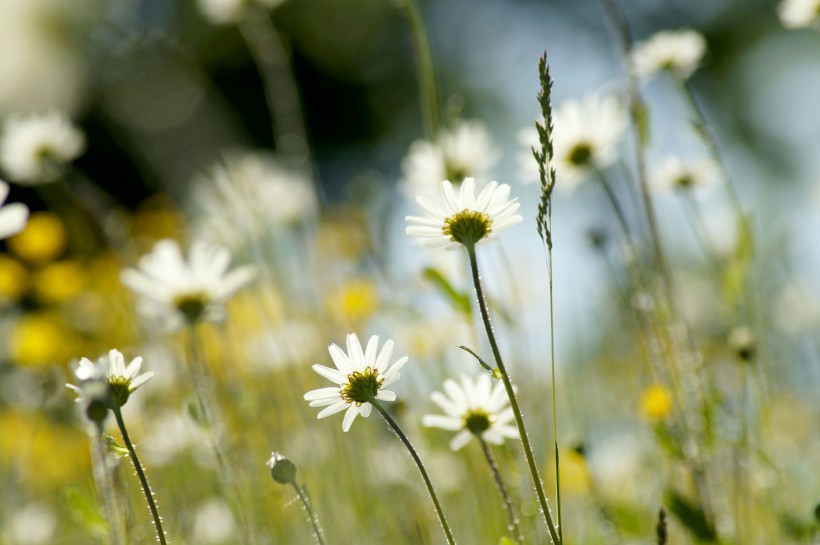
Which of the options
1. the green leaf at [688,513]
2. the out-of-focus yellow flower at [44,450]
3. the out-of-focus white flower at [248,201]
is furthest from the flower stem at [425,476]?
the out-of-focus yellow flower at [44,450]

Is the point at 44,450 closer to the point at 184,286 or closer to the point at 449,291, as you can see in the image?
the point at 184,286

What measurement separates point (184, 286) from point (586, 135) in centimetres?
83

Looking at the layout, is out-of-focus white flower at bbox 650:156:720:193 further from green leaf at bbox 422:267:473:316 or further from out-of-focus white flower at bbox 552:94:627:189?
green leaf at bbox 422:267:473:316

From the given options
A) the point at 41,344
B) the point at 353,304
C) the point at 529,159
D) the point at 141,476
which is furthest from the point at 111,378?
the point at 41,344

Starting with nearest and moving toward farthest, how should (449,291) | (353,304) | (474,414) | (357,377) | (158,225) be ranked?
(357,377)
(474,414)
(449,291)
(353,304)
(158,225)

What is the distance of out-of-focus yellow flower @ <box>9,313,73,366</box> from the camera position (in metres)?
3.34

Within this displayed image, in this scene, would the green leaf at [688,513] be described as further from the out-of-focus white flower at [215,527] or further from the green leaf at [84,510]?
the out-of-focus white flower at [215,527]

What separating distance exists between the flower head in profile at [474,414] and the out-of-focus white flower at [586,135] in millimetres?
657

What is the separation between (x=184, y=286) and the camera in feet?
5.27

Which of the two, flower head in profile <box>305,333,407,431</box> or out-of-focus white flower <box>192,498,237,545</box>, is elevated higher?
out-of-focus white flower <box>192,498,237,545</box>

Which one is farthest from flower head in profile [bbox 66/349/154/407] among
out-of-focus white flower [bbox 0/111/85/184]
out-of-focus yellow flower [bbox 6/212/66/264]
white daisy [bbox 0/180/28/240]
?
out-of-focus yellow flower [bbox 6/212/66/264]

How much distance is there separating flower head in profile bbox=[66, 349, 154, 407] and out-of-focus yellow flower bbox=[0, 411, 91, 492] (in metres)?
1.60

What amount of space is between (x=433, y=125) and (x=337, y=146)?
1065cm

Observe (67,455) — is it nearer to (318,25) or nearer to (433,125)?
(433,125)
